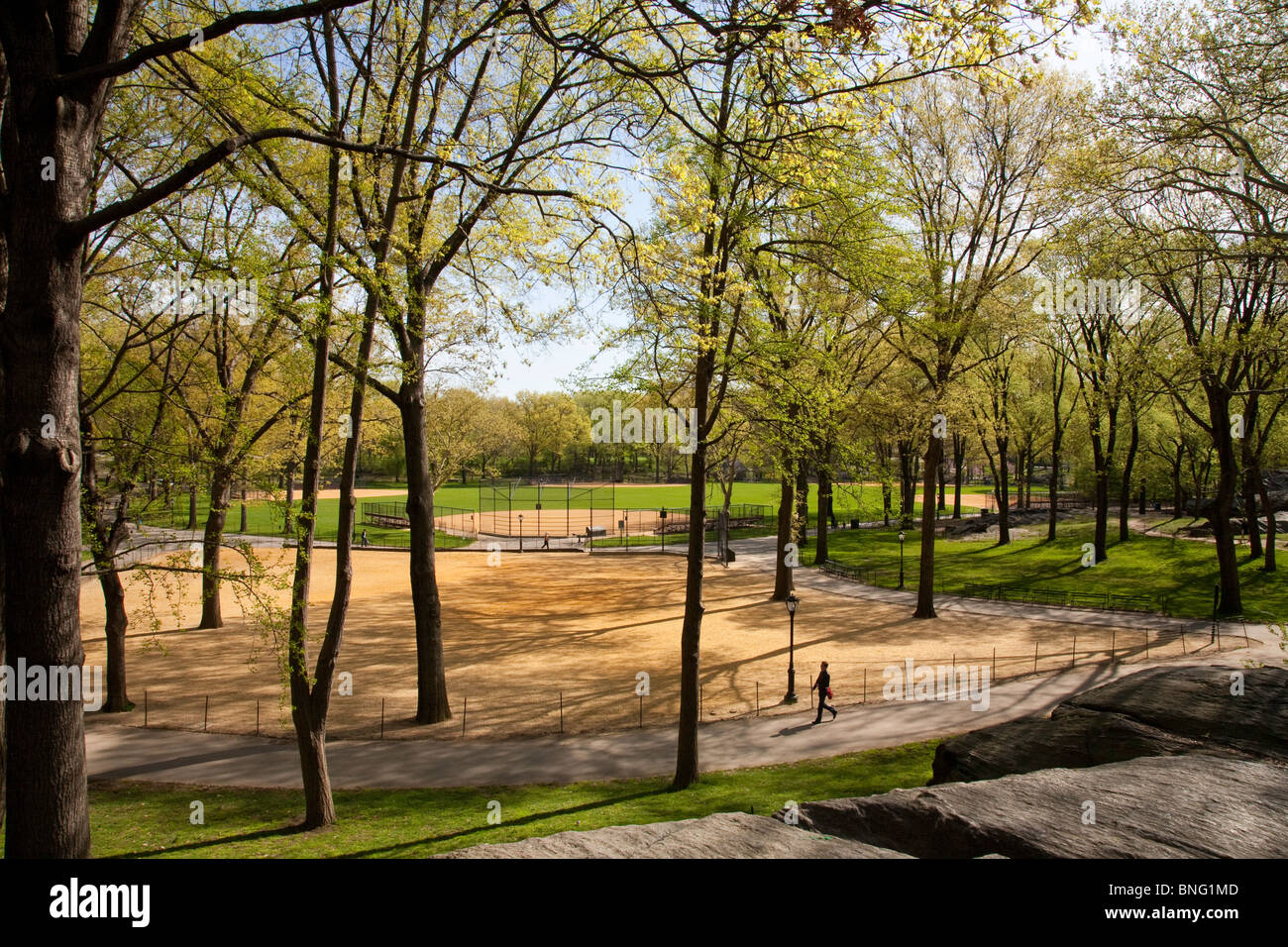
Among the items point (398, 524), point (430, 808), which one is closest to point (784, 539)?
point (430, 808)

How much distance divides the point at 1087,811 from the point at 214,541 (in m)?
13.3

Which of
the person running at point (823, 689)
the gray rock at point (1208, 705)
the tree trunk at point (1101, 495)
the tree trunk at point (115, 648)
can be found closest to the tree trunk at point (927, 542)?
the person running at point (823, 689)

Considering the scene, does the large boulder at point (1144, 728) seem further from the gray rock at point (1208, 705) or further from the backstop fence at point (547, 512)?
the backstop fence at point (547, 512)

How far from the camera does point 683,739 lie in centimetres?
1216

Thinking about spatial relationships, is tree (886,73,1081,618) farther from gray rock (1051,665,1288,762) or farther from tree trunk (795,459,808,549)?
gray rock (1051,665,1288,762)

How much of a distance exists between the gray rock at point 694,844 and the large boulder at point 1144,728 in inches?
232

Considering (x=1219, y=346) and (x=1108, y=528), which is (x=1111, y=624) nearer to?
(x=1219, y=346)

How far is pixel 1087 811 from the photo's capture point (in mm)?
5859

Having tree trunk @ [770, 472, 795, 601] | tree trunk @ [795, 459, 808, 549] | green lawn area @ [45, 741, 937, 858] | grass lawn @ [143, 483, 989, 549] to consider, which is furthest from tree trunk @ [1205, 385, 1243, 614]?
green lawn area @ [45, 741, 937, 858]

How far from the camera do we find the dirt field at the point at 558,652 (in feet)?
55.6

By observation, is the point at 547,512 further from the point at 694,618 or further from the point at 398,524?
the point at 694,618

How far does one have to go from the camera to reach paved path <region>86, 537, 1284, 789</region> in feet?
42.8

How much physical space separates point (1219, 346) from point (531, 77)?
19.0 m
